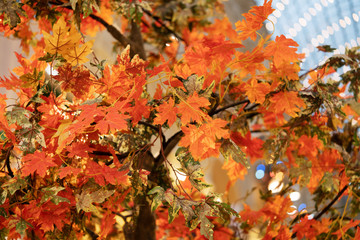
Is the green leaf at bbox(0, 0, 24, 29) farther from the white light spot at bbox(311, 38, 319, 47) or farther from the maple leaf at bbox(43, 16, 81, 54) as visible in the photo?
the white light spot at bbox(311, 38, 319, 47)

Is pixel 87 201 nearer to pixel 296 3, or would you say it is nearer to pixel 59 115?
pixel 59 115

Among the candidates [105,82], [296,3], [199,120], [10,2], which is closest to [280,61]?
[199,120]

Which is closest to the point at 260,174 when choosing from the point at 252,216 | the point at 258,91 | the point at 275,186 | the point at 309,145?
the point at 275,186

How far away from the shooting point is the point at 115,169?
0.64 metres

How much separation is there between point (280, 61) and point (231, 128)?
0.21 metres

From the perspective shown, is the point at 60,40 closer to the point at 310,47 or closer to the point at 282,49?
the point at 282,49

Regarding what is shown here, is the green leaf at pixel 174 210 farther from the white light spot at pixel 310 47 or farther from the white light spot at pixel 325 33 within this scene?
the white light spot at pixel 325 33

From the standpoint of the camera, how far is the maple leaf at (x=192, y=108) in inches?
23.4

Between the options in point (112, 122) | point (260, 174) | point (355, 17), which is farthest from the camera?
point (260, 174)

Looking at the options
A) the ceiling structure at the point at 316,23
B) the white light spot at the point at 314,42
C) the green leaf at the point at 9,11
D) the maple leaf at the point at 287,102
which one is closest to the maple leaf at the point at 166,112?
the maple leaf at the point at 287,102

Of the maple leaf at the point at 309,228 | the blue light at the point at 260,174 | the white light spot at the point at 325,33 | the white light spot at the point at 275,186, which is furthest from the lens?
the blue light at the point at 260,174

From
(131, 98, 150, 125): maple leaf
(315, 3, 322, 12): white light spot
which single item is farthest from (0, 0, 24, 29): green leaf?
(315, 3, 322, 12): white light spot

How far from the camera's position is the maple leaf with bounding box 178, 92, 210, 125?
593 millimetres

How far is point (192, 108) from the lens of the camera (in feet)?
1.95
